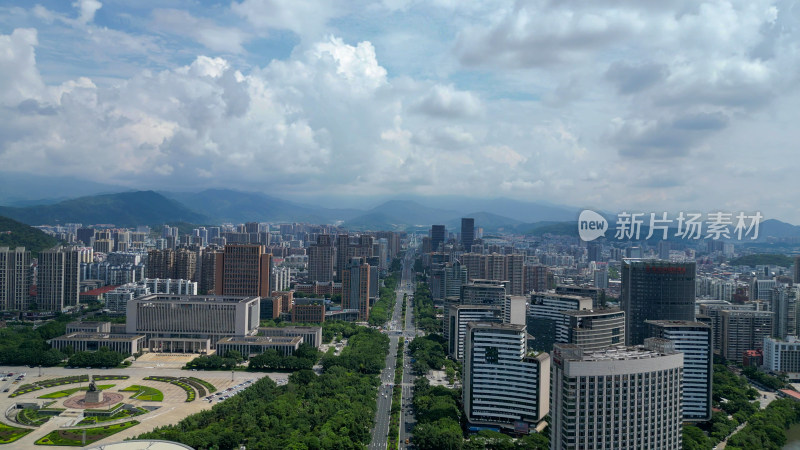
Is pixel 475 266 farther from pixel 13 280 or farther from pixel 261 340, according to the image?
pixel 13 280

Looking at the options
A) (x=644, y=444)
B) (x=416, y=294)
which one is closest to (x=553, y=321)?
(x=644, y=444)

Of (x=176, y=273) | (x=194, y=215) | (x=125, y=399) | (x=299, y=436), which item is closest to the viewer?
(x=299, y=436)

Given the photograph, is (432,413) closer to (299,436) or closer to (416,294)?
(299,436)

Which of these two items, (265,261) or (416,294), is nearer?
(265,261)

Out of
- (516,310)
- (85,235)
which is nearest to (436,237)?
(85,235)

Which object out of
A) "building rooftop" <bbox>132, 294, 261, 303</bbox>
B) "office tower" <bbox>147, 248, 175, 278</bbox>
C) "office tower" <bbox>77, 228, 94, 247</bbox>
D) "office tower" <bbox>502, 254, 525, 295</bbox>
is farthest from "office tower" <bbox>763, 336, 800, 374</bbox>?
"office tower" <bbox>77, 228, 94, 247</bbox>

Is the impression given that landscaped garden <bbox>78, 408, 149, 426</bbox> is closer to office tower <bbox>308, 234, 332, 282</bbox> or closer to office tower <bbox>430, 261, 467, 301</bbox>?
office tower <bbox>430, 261, 467, 301</bbox>
